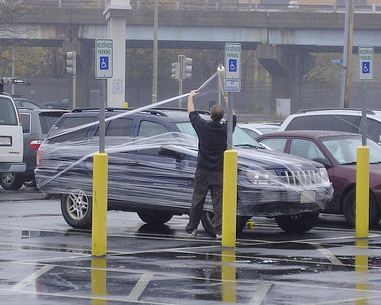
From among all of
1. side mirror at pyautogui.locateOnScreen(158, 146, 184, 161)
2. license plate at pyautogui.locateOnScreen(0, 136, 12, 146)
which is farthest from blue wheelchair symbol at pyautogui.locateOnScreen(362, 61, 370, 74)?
license plate at pyautogui.locateOnScreen(0, 136, 12, 146)

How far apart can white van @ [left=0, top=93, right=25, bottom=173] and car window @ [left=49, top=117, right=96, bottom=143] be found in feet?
16.0

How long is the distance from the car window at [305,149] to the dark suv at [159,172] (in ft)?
4.03

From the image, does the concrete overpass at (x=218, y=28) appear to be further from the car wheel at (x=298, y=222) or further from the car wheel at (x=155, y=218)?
the car wheel at (x=298, y=222)

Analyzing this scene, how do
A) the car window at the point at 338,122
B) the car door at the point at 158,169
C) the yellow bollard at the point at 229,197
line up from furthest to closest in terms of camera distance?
the car window at the point at 338,122 < the car door at the point at 158,169 < the yellow bollard at the point at 229,197

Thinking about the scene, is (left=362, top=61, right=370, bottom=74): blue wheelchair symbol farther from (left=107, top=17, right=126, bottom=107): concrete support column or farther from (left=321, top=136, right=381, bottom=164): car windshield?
(left=107, top=17, right=126, bottom=107): concrete support column

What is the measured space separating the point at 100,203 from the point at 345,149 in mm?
5458

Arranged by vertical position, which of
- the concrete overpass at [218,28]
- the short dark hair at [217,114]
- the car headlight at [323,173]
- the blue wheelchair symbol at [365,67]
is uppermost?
the concrete overpass at [218,28]

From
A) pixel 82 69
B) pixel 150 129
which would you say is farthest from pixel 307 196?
pixel 82 69

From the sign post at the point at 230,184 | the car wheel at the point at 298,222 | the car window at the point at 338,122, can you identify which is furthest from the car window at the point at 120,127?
the car window at the point at 338,122

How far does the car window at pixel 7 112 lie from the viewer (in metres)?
19.4

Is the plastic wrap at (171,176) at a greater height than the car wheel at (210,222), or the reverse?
the plastic wrap at (171,176)

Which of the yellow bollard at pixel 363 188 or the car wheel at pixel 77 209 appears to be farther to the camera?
the car wheel at pixel 77 209

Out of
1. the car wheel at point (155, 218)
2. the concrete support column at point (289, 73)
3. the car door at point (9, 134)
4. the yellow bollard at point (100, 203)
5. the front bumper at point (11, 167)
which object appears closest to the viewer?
the yellow bollard at point (100, 203)

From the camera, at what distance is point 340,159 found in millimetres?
14719
